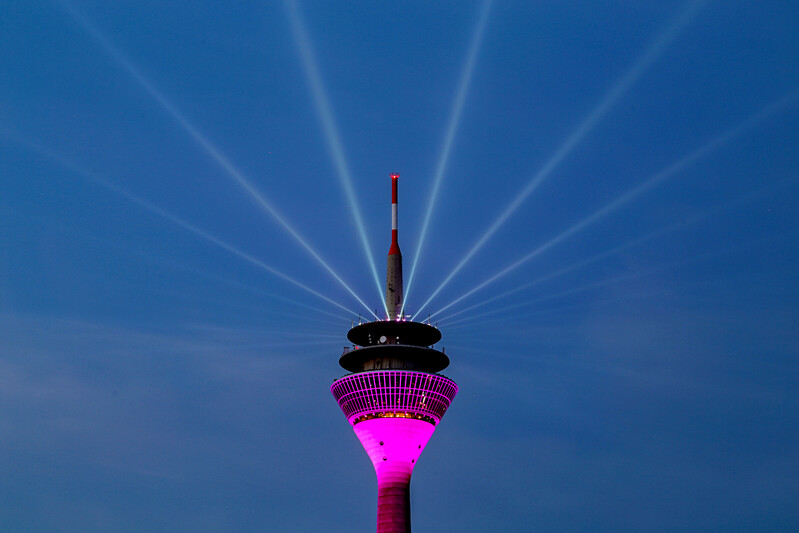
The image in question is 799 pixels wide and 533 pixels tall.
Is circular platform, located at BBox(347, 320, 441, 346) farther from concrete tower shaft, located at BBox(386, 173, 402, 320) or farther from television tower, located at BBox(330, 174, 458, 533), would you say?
concrete tower shaft, located at BBox(386, 173, 402, 320)

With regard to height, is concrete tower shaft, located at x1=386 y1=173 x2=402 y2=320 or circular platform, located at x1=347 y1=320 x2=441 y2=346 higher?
concrete tower shaft, located at x1=386 y1=173 x2=402 y2=320

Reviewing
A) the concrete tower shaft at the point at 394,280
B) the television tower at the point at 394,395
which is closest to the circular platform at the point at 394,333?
the television tower at the point at 394,395

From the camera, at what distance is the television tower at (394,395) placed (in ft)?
561

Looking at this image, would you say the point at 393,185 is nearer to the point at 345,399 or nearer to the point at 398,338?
the point at 398,338

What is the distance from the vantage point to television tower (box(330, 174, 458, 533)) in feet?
561

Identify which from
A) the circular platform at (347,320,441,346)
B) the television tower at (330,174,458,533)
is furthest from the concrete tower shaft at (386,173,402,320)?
the circular platform at (347,320,441,346)

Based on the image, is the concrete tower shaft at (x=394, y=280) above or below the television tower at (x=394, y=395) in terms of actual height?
above

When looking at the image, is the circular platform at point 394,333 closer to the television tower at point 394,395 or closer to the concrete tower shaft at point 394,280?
the television tower at point 394,395

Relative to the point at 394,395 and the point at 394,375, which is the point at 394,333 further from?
the point at 394,395

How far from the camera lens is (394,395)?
174m

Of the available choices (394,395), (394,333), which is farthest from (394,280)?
(394,395)

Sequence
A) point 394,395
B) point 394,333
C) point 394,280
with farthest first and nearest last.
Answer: point 394,280
point 394,333
point 394,395

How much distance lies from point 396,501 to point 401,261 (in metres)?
45.8

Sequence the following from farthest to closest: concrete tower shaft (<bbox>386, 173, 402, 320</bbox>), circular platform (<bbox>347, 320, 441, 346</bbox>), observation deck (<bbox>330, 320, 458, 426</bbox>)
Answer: concrete tower shaft (<bbox>386, 173, 402, 320</bbox>), circular platform (<bbox>347, 320, 441, 346</bbox>), observation deck (<bbox>330, 320, 458, 426</bbox>)
